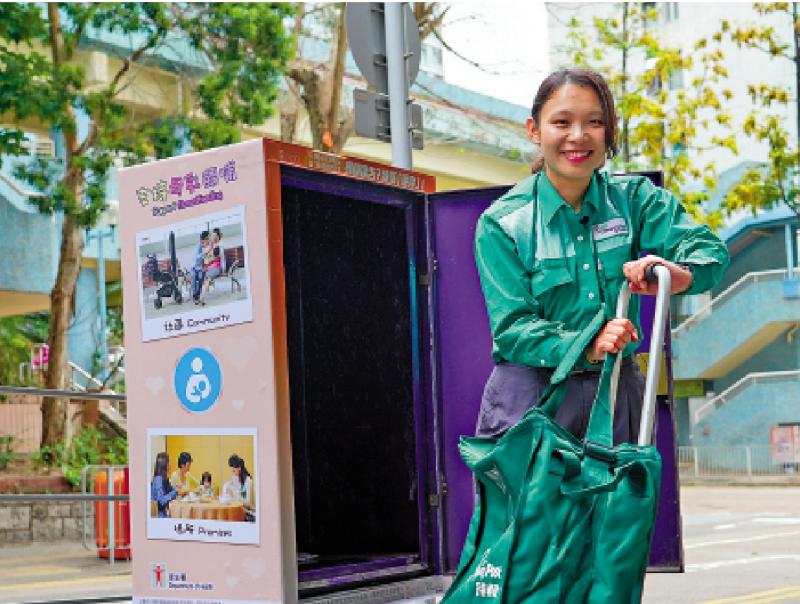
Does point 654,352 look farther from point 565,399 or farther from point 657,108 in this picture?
point 657,108

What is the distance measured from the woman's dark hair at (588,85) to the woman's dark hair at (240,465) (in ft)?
6.46

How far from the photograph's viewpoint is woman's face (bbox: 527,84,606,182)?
362cm

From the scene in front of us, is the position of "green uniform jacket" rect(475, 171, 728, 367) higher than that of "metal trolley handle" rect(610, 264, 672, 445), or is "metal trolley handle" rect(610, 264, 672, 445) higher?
"green uniform jacket" rect(475, 171, 728, 367)

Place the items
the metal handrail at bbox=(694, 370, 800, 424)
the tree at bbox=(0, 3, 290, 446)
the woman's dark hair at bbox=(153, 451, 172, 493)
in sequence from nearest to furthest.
Answer: 1. the woman's dark hair at bbox=(153, 451, 172, 493)
2. the tree at bbox=(0, 3, 290, 446)
3. the metal handrail at bbox=(694, 370, 800, 424)

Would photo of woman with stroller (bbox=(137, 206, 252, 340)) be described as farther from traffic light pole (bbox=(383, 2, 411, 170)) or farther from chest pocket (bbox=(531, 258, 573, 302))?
traffic light pole (bbox=(383, 2, 411, 170))

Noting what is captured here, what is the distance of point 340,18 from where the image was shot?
17938 millimetres

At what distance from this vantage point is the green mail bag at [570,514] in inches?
121

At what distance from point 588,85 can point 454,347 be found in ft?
9.00

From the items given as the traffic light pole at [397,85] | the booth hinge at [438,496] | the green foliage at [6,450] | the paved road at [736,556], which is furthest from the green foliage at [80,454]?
the booth hinge at [438,496]

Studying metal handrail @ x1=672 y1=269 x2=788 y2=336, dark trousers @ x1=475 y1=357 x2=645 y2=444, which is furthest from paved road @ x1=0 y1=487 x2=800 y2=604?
metal handrail @ x1=672 y1=269 x2=788 y2=336

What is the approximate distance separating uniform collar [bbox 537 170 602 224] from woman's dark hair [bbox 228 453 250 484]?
1.87m

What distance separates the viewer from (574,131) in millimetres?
3621

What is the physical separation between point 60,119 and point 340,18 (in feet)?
13.6

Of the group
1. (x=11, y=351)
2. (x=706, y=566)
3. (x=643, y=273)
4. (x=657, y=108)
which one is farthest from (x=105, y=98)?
(x=643, y=273)
